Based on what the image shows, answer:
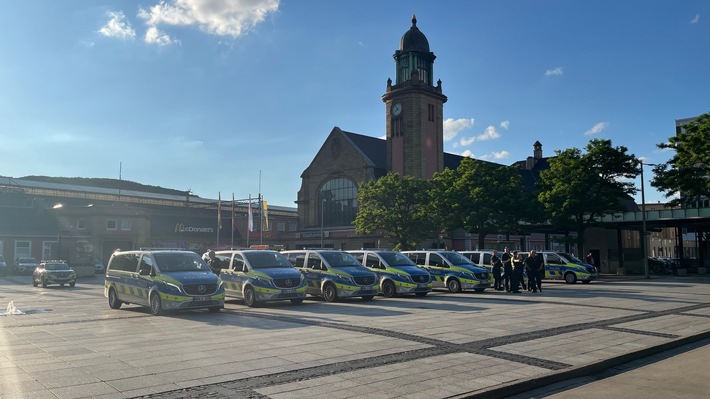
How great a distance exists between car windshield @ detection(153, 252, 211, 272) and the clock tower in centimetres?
4773

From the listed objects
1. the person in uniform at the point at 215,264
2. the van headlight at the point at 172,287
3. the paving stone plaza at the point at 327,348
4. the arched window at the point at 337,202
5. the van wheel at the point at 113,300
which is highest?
the arched window at the point at 337,202

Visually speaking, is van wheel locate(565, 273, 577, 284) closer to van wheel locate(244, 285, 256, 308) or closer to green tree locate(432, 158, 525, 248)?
green tree locate(432, 158, 525, 248)

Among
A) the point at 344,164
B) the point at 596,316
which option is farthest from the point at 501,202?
the point at 344,164

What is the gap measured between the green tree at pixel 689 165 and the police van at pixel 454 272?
58.5 ft

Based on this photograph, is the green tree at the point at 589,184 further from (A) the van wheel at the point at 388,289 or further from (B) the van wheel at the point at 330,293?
(B) the van wheel at the point at 330,293

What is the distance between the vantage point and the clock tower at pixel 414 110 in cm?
6425

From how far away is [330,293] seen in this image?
20.0m

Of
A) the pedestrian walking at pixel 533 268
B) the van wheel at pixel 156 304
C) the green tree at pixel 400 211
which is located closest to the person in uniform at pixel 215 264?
the van wheel at pixel 156 304

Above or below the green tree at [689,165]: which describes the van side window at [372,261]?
below

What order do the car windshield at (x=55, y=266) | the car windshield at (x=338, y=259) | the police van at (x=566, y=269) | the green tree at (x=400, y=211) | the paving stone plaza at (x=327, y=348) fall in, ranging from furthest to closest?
the green tree at (x=400, y=211)
the car windshield at (x=55, y=266)
the police van at (x=566, y=269)
the car windshield at (x=338, y=259)
the paving stone plaza at (x=327, y=348)

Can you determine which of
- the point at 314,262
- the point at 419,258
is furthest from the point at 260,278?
the point at 419,258

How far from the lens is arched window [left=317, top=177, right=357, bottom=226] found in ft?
234

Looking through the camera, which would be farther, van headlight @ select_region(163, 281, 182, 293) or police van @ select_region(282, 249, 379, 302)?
police van @ select_region(282, 249, 379, 302)

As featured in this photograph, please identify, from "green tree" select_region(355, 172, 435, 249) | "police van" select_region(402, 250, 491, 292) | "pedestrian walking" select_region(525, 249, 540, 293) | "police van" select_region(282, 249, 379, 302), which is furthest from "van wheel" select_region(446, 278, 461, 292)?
"green tree" select_region(355, 172, 435, 249)
